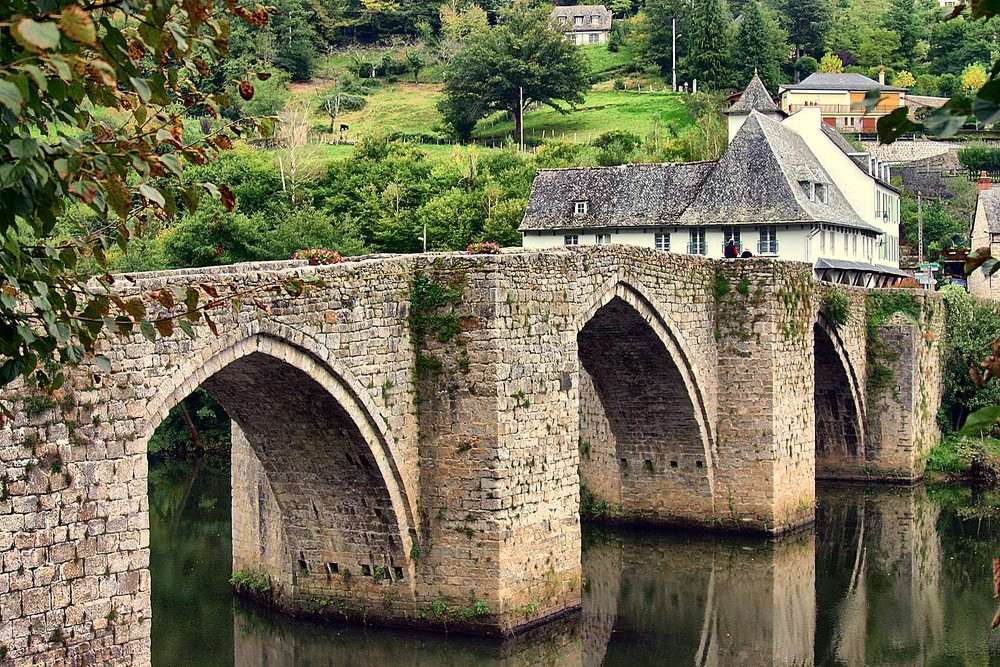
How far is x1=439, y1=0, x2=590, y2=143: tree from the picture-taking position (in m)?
71.0

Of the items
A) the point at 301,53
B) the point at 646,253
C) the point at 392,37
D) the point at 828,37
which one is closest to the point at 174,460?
the point at 646,253

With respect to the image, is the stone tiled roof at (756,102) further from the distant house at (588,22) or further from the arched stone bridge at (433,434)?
the distant house at (588,22)

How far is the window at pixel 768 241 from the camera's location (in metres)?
36.7

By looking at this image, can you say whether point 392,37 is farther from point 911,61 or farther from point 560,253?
point 560,253

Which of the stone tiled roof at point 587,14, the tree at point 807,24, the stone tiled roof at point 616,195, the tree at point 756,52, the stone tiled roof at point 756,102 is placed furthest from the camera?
the stone tiled roof at point 587,14

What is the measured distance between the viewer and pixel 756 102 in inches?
1711

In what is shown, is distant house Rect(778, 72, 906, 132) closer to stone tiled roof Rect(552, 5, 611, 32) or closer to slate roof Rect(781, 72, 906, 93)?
slate roof Rect(781, 72, 906, 93)

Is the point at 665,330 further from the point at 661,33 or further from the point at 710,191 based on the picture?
the point at 661,33

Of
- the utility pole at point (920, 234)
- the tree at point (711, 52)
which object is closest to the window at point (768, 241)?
the utility pole at point (920, 234)

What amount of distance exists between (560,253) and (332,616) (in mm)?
5520

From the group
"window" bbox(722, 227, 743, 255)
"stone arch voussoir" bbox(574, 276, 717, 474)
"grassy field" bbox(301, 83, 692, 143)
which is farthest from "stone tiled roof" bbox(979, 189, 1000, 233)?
"stone arch voussoir" bbox(574, 276, 717, 474)

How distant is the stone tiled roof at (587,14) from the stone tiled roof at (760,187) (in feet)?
233

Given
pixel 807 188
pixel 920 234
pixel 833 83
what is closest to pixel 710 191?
pixel 807 188

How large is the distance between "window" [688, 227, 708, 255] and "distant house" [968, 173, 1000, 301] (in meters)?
20.9
